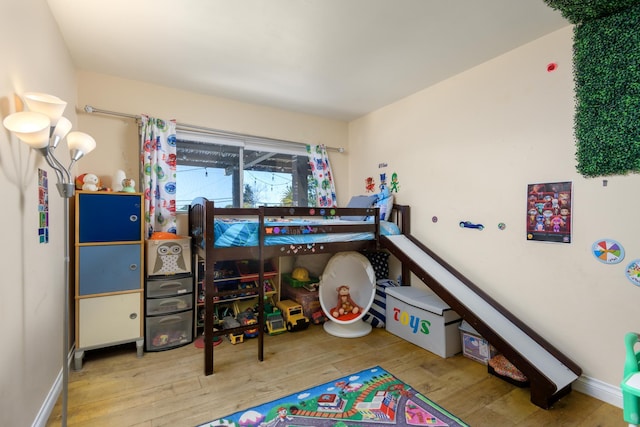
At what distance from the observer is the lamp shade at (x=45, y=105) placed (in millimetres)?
1283

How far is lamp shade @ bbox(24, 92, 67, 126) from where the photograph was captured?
4.21 feet

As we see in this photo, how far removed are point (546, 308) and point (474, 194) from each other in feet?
3.37

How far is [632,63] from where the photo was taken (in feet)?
5.84

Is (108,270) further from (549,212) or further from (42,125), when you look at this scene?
(549,212)

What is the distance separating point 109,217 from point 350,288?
245cm

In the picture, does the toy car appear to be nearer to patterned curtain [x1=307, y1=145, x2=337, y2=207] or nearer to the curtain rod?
patterned curtain [x1=307, y1=145, x2=337, y2=207]

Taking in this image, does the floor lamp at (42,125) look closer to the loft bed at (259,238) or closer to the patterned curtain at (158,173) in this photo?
the loft bed at (259,238)

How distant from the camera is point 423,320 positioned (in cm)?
260

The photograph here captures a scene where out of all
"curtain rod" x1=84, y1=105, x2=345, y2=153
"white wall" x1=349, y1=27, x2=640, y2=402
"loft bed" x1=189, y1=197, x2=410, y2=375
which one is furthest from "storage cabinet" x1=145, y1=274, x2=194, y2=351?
"white wall" x1=349, y1=27, x2=640, y2=402

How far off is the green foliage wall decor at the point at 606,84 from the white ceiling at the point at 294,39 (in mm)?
196

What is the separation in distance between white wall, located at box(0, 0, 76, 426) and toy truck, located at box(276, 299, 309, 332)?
1758mm

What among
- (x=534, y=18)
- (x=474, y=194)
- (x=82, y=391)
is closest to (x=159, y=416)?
(x=82, y=391)

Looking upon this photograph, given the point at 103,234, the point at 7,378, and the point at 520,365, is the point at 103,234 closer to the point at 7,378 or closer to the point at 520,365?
the point at 7,378

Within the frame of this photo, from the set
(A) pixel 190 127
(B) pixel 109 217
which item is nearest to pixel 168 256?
(B) pixel 109 217
